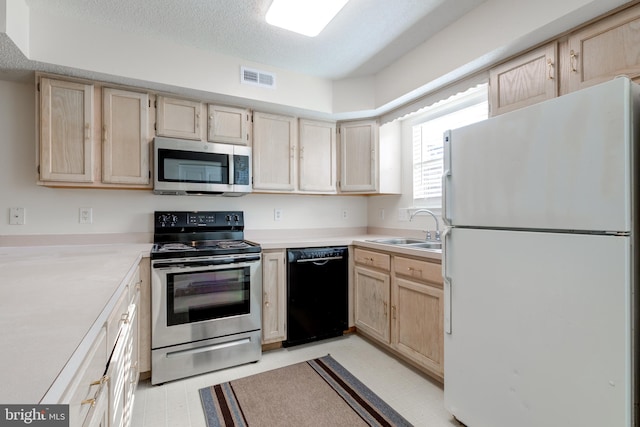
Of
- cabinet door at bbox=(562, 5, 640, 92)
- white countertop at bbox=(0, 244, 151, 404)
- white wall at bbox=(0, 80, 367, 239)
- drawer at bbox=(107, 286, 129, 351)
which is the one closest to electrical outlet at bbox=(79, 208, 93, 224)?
white wall at bbox=(0, 80, 367, 239)

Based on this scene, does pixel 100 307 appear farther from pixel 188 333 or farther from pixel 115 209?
pixel 115 209

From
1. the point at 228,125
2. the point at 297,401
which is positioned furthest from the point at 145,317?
the point at 228,125

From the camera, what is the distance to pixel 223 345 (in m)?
2.23

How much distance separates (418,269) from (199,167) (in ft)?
6.01

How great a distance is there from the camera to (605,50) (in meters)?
1.45

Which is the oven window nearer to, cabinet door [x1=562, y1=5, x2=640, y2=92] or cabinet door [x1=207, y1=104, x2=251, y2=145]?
cabinet door [x1=207, y1=104, x2=251, y2=145]

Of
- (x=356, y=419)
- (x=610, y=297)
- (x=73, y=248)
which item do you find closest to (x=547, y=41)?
(x=610, y=297)

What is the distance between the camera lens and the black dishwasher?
253cm

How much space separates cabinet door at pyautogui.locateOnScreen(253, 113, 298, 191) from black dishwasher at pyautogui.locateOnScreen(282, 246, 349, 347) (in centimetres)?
69

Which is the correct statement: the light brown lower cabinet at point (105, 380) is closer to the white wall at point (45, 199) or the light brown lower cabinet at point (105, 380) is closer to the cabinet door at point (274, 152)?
the white wall at point (45, 199)

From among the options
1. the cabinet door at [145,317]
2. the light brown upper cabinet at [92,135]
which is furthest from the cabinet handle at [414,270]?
the light brown upper cabinet at [92,135]

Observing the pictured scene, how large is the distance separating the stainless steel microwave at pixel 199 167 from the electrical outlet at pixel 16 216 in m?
0.95

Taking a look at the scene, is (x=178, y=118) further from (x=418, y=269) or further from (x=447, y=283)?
(x=447, y=283)

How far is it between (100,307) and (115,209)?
6.30 feet
